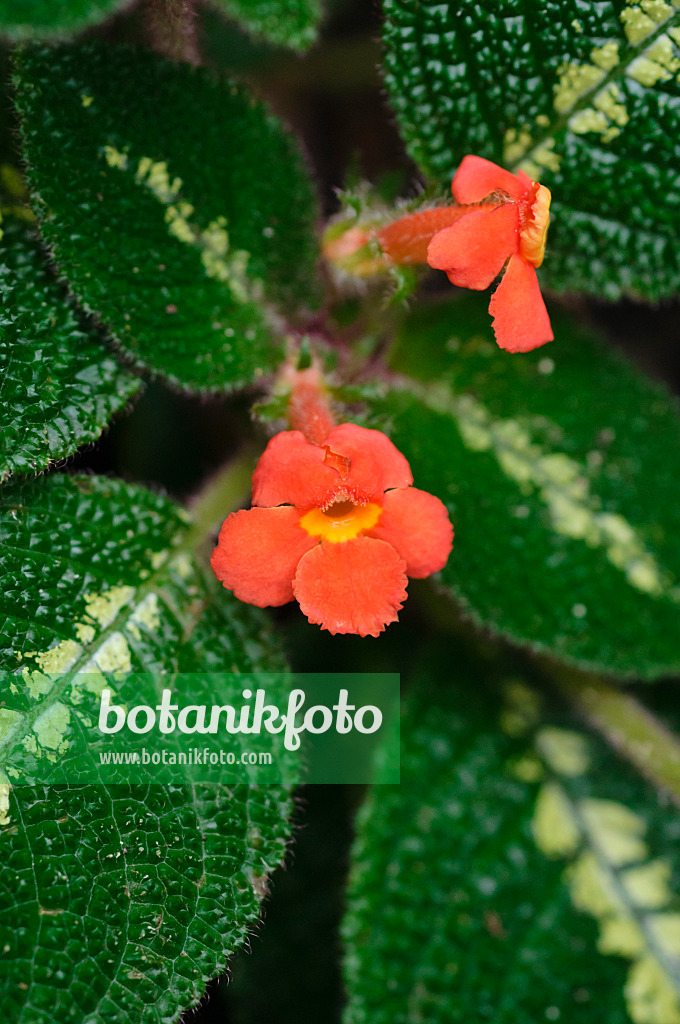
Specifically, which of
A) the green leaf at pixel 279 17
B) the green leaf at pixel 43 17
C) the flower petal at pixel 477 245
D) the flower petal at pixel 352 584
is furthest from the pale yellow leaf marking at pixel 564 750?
the green leaf at pixel 43 17

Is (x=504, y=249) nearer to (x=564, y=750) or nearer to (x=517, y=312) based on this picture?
(x=517, y=312)

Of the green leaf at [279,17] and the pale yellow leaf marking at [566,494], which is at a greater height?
the green leaf at [279,17]

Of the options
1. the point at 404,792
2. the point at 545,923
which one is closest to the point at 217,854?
the point at 404,792

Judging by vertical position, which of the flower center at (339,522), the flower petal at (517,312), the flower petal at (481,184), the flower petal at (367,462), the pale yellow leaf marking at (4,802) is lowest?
the pale yellow leaf marking at (4,802)

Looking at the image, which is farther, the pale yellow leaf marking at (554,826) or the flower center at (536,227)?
the pale yellow leaf marking at (554,826)

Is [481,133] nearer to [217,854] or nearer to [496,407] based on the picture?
[496,407]

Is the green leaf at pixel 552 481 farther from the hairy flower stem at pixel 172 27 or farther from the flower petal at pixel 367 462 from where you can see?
the hairy flower stem at pixel 172 27
